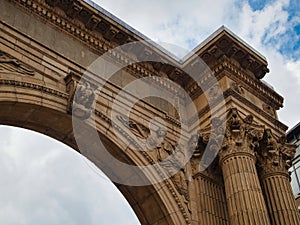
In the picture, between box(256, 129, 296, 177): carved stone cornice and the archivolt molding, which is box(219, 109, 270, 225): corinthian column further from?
the archivolt molding

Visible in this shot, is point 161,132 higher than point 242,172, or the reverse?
point 161,132

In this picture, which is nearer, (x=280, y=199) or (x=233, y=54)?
(x=280, y=199)

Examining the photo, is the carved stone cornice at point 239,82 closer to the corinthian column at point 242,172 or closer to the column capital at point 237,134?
the column capital at point 237,134

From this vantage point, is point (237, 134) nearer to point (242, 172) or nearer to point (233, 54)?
point (242, 172)

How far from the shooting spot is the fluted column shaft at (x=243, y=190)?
480 inches

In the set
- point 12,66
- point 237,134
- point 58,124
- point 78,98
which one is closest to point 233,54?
point 237,134

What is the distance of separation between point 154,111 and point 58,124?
290 centimetres

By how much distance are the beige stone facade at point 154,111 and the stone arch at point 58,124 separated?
0.02 m

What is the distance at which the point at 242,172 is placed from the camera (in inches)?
512

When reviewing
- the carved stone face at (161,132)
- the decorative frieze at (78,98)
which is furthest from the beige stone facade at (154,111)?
the carved stone face at (161,132)

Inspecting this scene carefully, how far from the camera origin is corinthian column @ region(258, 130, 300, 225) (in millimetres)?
13234

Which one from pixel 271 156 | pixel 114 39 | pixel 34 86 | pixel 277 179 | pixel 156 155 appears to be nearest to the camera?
pixel 34 86

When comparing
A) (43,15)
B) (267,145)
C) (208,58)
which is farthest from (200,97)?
(43,15)

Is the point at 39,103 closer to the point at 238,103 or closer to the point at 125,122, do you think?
the point at 125,122
